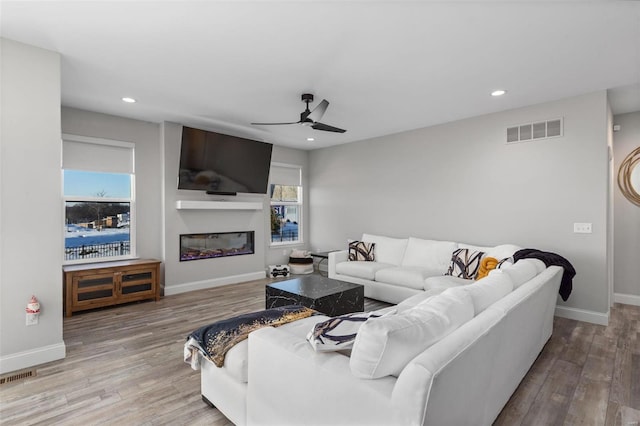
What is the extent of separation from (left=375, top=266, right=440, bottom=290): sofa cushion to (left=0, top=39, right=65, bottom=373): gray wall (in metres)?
3.60

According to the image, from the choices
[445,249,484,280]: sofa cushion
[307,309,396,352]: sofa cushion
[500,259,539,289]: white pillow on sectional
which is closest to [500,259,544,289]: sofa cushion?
[500,259,539,289]: white pillow on sectional

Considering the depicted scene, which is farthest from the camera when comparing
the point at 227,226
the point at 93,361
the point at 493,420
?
the point at 227,226

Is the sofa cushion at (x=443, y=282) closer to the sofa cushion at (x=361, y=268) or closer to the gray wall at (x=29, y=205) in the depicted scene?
the sofa cushion at (x=361, y=268)

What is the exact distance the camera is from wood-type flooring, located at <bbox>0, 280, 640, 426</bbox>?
6.93 feet

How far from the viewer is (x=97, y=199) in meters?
4.67

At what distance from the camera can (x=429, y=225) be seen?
5289mm

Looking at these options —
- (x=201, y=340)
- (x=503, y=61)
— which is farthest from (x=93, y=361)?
(x=503, y=61)

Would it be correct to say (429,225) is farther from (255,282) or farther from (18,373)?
(18,373)

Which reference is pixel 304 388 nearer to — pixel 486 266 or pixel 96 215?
pixel 486 266

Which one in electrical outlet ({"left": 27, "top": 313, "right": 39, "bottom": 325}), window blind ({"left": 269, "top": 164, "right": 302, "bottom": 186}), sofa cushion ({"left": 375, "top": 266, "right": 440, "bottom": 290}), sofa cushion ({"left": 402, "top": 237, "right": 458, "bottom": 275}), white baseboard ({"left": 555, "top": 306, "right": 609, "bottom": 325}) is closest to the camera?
electrical outlet ({"left": 27, "top": 313, "right": 39, "bottom": 325})

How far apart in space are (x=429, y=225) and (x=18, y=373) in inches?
198

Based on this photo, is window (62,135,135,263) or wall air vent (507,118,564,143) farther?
window (62,135,135,263)

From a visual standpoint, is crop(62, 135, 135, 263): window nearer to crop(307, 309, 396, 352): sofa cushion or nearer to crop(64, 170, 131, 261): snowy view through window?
crop(64, 170, 131, 261): snowy view through window

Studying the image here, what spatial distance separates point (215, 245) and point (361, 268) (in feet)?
8.40
